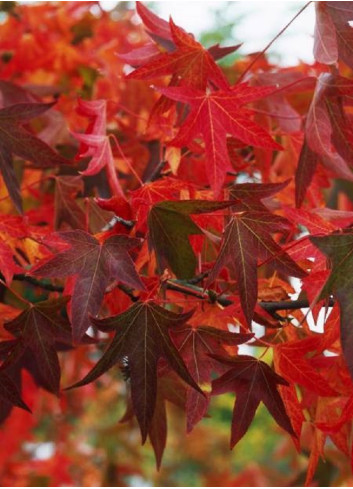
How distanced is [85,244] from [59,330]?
0.41 feet

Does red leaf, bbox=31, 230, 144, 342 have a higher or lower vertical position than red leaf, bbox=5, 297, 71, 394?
higher

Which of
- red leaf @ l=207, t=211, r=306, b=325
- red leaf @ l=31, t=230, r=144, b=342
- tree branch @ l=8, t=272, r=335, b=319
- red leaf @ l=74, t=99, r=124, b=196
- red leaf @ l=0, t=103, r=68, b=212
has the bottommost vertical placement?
tree branch @ l=8, t=272, r=335, b=319

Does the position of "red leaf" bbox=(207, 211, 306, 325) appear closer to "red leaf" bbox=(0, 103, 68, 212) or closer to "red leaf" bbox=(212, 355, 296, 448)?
"red leaf" bbox=(212, 355, 296, 448)

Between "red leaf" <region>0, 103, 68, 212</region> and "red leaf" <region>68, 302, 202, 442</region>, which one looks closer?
"red leaf" <region>68, 302, 202, 442</region>

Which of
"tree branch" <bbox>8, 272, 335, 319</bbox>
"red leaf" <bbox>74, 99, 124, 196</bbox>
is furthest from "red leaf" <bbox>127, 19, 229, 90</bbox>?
"tree branch" <bbox>8, 272, 335, 319</bbox>

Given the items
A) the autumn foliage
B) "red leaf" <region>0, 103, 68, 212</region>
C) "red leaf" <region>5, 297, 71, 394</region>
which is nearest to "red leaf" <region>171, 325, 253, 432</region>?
the autumn foliage

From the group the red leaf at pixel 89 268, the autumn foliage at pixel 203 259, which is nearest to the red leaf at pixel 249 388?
the autumn foliage at pixel 203 259

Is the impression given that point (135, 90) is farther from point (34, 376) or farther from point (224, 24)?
point (224, 24)

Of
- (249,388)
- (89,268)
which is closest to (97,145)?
(89,268)

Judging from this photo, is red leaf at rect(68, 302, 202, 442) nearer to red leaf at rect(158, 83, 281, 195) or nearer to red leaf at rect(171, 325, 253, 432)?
red leaf at rect(171, 325, 253, 432)

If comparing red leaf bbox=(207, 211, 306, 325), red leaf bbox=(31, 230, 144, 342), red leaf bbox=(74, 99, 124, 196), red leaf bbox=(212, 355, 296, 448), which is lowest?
red leaf bbox=(212, 355, 296, 448)

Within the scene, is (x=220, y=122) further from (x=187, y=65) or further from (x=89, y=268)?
(x=89, y=268)

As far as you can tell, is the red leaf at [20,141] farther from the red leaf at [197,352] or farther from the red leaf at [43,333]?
the red leaf at [197,352]

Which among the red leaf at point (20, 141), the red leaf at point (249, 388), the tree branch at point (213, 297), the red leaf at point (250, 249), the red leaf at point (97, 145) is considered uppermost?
the red leaf at point (20, 141)
